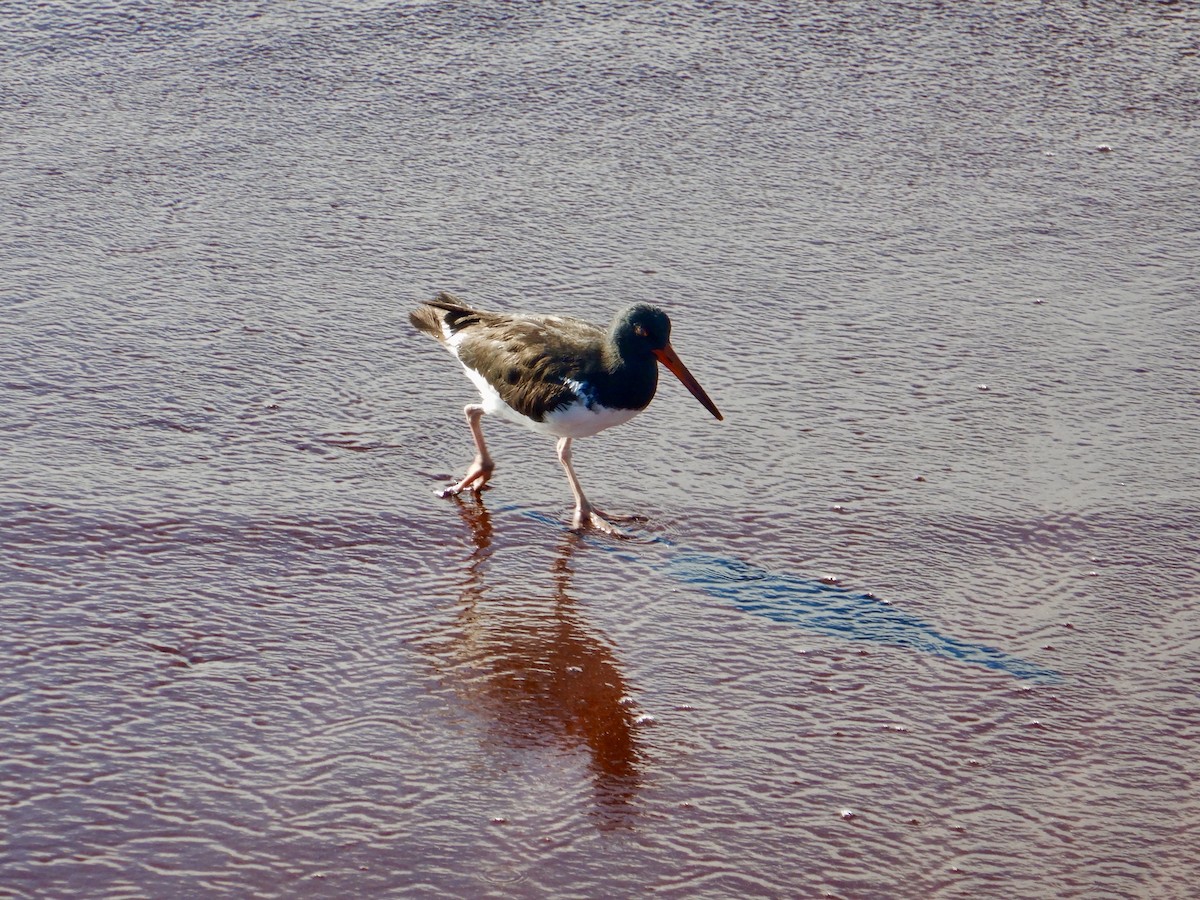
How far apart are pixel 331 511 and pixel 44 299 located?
228cm

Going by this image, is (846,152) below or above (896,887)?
above

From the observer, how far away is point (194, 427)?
6.34m

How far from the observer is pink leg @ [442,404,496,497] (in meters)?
6.16

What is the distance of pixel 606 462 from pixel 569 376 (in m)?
0.68

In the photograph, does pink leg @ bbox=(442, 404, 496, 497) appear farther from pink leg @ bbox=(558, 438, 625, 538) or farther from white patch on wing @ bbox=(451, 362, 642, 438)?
pink leg @ bbox=(558, 438, 625, 538)

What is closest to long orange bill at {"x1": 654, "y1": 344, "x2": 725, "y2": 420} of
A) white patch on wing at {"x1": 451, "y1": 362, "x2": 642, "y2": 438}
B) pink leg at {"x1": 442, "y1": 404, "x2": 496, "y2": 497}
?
white patch on wing at {"x1": 451, "y1": 362, "x2": 642, "y2": 438}

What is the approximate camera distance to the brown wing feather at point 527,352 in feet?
19.7

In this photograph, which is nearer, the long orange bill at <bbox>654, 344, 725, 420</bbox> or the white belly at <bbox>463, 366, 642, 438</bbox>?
the white belly at <bbox>463, 366, 642, 438</bbox>

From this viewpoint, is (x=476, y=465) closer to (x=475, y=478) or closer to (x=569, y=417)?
(x=475, y=478)

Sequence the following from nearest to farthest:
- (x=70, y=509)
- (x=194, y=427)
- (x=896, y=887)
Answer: (x=896, y=887) < (x=70, y=509) < (x=194, y=427)

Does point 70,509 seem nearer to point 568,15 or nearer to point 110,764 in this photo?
point 110,764

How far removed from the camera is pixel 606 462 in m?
6.55

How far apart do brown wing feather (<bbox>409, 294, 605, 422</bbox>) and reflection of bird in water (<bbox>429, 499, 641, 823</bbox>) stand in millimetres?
705

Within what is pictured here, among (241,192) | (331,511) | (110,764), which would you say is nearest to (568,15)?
(241,192)
